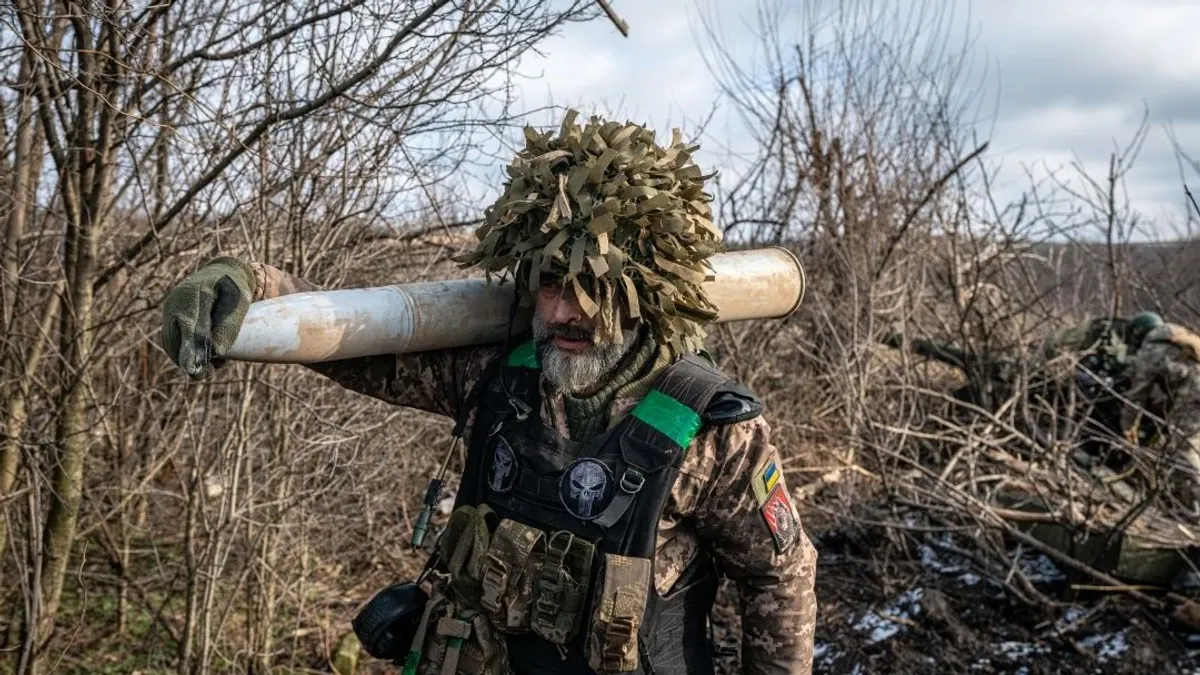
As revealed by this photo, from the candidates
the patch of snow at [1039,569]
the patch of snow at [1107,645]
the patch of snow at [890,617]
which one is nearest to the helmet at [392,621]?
the patch of snow at [890,617]

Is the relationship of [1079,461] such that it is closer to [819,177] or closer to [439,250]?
[819,177]

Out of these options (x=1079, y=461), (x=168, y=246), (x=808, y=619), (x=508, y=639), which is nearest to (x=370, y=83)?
(x=168, y=246)

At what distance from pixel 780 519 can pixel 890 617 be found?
11.1 feet

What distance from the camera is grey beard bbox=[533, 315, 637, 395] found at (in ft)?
7.49

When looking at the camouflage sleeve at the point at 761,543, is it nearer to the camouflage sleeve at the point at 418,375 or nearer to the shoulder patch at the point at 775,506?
the shoulder patch at the point at 775,506

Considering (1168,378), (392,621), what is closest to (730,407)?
(392,621)

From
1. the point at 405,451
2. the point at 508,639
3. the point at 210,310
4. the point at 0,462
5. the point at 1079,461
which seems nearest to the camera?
the point at 210,310

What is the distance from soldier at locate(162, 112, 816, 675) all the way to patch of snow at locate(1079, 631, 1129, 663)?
321 centimetres

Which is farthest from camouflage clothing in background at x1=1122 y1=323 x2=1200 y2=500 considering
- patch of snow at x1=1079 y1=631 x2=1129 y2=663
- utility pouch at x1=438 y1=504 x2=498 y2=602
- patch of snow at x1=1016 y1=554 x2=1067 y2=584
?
utility pouch at x1=438 y1=504 x2=498 y2=602

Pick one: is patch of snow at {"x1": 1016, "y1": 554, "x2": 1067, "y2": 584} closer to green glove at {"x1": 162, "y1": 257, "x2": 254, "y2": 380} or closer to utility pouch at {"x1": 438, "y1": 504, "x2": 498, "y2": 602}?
utility pouch at {"x1": 438, "y1": 504, "x2": 498, "y2": 602}

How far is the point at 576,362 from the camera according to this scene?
90.1 inches

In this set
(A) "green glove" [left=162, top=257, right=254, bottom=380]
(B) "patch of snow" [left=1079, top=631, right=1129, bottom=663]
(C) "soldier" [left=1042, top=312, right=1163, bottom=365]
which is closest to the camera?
(A) "green glove" [left=162, top=257, right=254, bottom=380]

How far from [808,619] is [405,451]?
14.2 feet

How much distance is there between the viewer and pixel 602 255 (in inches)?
85.6
